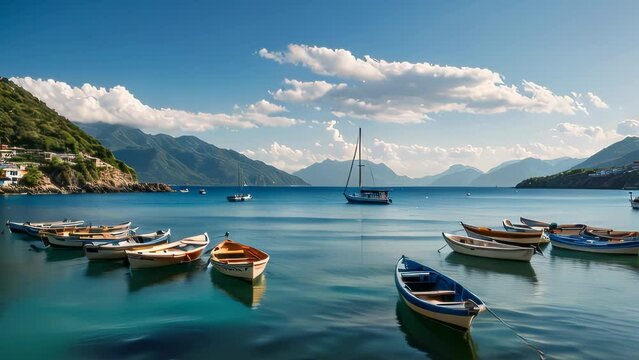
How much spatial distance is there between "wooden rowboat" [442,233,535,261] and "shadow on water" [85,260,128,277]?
1071 inches

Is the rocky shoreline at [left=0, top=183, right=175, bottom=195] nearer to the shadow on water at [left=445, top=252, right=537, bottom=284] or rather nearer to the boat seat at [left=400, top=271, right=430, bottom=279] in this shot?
the shadow on water at [left=445, top=252, right=537, bottom=284]

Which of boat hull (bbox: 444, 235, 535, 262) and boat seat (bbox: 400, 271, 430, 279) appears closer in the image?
boat seat (bbox: 400, 271, 430, 279)

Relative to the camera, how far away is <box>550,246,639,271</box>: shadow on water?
3062 centimetres

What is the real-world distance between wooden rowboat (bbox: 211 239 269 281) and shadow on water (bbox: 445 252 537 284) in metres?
15.5

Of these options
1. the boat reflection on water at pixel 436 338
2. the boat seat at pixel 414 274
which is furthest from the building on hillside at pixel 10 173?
the boat reflection on water at pixel 436 338

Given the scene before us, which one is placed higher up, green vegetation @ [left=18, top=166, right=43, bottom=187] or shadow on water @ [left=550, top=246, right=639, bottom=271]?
green vegetation @ [left=18, top=166, right=43, bottom=187]

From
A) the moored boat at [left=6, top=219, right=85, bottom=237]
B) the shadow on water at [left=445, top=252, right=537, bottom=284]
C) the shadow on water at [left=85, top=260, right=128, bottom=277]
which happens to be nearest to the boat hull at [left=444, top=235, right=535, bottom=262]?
the shadow on water at [left=445, top=252, right=537, bottom=284]

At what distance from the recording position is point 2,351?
14.0m

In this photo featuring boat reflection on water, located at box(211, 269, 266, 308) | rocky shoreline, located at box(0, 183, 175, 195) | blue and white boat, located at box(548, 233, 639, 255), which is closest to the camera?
boat reflection on water, located at box(211, 269, 266, 308)

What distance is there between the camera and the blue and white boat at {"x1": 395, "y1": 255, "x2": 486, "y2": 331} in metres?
14.2

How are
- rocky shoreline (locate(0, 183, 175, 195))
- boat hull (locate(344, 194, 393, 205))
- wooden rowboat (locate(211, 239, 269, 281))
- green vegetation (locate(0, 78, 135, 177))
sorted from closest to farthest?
wooden rowboat (locate(211, 239, 269, 281)) < boat hull (locate(344, 194, 393, 205)) < rocky shoreline (locate(0, 183, 175, 195)) < green vegetation (locate(0, 78, 135, 177))

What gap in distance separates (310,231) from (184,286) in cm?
3084

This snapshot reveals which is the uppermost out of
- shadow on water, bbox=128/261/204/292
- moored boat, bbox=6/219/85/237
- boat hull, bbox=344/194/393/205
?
boat hull, bbox=344/194/393/205

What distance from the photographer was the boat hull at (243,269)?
2217 centimetres
